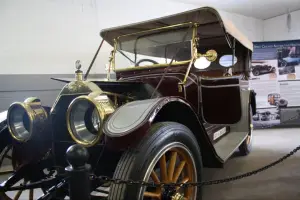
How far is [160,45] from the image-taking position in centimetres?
299

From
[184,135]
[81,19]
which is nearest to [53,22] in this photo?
[81,19]

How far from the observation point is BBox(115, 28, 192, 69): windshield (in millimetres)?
2746

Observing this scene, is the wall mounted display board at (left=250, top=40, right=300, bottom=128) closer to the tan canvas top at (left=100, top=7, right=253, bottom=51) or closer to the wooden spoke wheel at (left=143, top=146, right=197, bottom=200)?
the tan canvas top at (left=100, top=7, right=253, bottom=51)

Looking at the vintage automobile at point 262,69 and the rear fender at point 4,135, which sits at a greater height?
the vintage automobile at point 262,69

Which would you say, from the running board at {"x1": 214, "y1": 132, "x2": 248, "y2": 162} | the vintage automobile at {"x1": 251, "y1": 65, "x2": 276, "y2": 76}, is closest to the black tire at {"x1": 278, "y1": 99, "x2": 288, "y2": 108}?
the vintage automobile at {"x1": 251, "y1": 65, "x2": 276, "y2": 76}

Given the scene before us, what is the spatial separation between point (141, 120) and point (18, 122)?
3.58ft

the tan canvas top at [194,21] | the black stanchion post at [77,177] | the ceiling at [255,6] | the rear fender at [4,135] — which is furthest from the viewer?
the ceiling at [255,6]

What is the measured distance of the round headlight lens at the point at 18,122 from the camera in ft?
6.43

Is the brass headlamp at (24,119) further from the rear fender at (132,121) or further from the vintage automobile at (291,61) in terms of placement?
the vintage automobile at (291,61)

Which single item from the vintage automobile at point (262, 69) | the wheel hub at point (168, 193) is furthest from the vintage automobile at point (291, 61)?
the wheel hub at point (168, 193)

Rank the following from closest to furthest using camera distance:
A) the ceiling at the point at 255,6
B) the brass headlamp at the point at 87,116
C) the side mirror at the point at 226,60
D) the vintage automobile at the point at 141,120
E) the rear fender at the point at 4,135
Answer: the vintage automobile at the point at 141,120
the brass headlamp at the point at 87,116
the rear fender at the point at 4,135
the side mirror at the point at 226,60
the ceiling at the point at 255,6

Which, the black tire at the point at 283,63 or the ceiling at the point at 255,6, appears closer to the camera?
the black tire at the point at 283,63

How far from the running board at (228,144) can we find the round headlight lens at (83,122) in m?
1.21

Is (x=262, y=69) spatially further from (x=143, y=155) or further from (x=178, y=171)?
(x=143, y=155)
